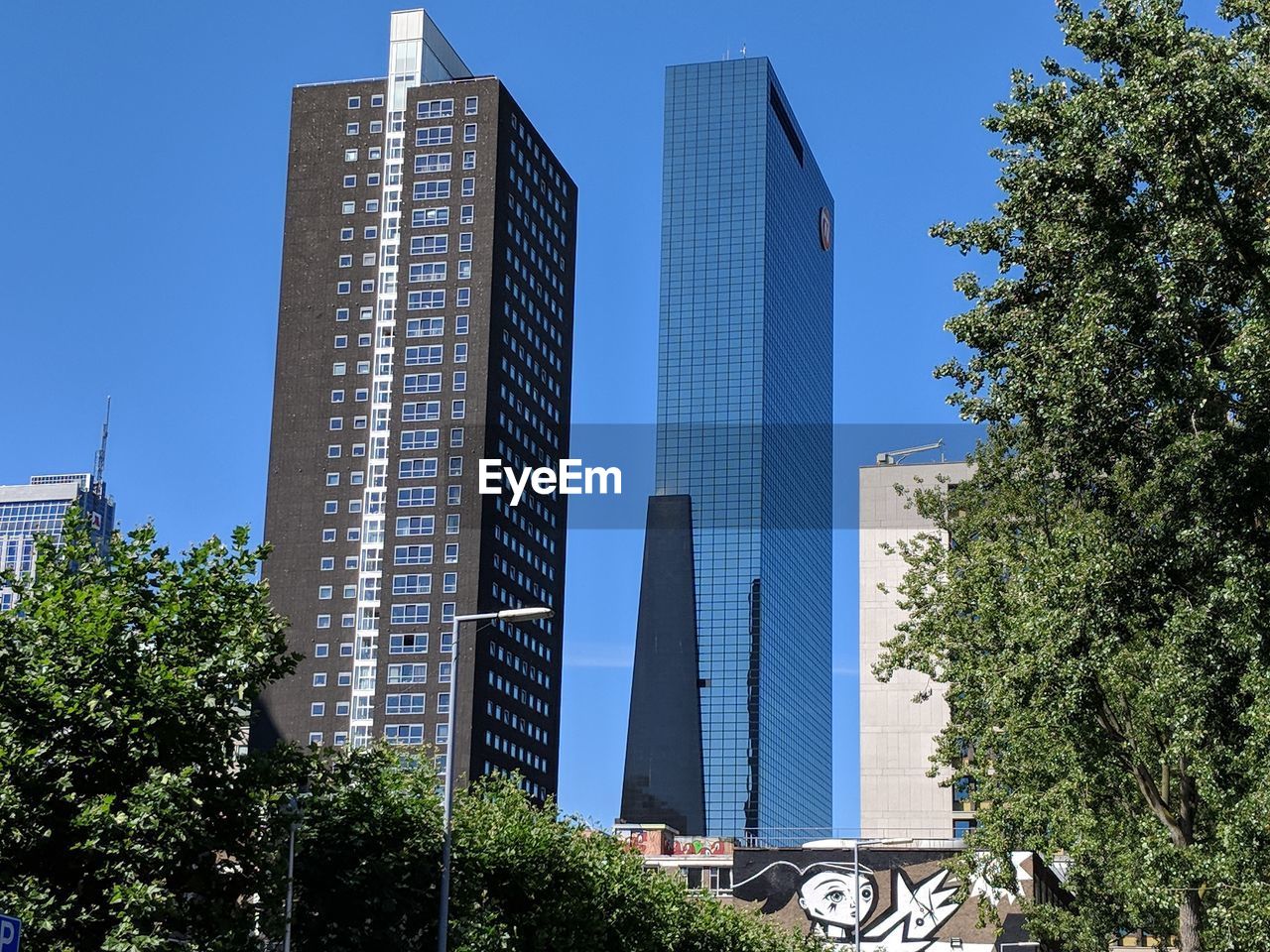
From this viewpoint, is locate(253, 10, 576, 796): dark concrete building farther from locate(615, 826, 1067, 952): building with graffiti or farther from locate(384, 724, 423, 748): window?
locate(615, 826, 1067, 952): building with graffiti

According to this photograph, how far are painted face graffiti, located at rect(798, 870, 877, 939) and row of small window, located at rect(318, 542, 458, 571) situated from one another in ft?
246

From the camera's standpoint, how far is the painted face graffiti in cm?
8938

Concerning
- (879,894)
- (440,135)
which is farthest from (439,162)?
(879,894)

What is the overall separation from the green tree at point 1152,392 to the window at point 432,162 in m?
137

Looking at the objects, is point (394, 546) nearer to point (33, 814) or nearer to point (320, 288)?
point (320, 288)

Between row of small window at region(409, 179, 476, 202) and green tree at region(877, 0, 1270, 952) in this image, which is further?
row of small window at region(409, 179, 476, 202)

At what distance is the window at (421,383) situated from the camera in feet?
541

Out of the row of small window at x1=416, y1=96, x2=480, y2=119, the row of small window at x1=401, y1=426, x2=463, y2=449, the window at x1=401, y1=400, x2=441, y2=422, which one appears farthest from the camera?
the row of small window at x1=416, y1=96, x2=480, y2=119

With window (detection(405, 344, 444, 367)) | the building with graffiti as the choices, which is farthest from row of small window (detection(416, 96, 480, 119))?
the building with graffiti

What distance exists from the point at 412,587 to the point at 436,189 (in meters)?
40.9

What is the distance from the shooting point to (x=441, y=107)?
17038 cm

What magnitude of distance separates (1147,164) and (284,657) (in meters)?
18.4

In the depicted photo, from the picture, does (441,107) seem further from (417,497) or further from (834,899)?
(834,899)

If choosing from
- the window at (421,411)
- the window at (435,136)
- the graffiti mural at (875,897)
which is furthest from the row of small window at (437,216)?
the graffiti mural at (875,897)
